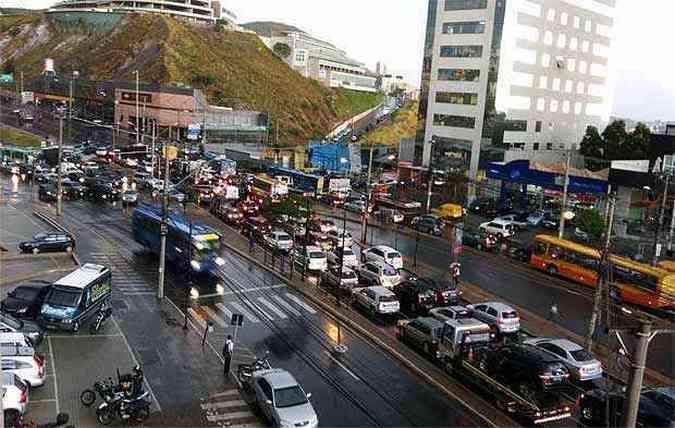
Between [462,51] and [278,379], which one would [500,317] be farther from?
[462,51]

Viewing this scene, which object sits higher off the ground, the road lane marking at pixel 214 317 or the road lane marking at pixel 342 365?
the road lane marking at pixel 342 365

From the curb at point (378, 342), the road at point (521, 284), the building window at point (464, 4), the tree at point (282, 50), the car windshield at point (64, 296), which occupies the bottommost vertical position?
the curb at point (378, 342)


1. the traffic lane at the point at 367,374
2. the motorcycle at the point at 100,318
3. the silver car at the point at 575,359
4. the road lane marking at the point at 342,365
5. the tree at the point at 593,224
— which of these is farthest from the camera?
the tree at the point at 593,224

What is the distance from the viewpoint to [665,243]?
48.5m

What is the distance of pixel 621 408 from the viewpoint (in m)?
18.2

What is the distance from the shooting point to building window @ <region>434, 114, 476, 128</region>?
73131 mm

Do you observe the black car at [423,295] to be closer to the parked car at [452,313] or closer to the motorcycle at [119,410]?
the parked car at [452,313]

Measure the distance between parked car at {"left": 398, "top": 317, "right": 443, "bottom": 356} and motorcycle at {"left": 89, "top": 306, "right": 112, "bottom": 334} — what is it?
12.3 metres

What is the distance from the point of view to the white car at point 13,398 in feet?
53.3

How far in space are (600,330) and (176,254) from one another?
21.9m

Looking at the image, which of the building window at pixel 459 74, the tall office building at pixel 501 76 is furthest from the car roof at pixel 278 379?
the building window at pixel 459 74

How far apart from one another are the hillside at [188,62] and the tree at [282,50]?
20278 millimetres

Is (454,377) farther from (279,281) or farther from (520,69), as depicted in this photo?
(520,69)

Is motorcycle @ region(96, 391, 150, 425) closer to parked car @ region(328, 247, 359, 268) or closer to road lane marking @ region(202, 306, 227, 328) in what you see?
road lane marking @ region(202, 306, 227, 328)
